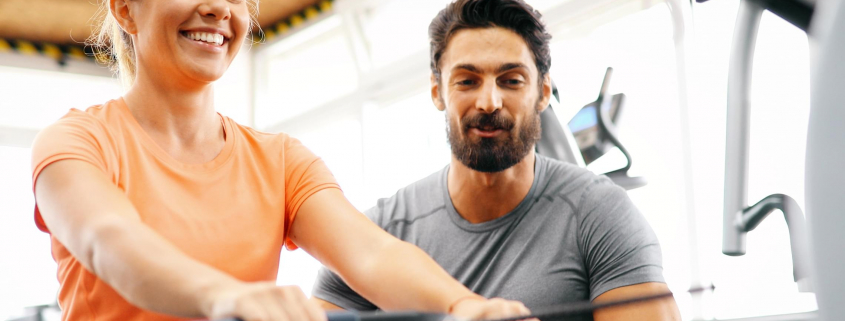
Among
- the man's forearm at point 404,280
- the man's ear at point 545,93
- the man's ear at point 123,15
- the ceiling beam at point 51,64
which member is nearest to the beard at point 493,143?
the man's ear at point 545,93

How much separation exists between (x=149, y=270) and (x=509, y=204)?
0.97 m

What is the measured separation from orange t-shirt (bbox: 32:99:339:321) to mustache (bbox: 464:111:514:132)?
0.60 m

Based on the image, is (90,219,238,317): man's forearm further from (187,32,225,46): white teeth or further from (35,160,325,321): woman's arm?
(187,32,225,46): white teeth

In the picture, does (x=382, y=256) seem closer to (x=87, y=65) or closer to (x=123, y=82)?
(x=123, y=82)

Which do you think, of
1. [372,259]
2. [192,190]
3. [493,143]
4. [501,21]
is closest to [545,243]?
[493,143]

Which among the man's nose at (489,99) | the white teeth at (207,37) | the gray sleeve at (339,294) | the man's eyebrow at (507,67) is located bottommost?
the gray sleeve at (339,294)

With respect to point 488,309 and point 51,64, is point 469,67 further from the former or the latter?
point 51,64

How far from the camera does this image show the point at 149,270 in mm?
800

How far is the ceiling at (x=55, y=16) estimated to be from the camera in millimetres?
4902

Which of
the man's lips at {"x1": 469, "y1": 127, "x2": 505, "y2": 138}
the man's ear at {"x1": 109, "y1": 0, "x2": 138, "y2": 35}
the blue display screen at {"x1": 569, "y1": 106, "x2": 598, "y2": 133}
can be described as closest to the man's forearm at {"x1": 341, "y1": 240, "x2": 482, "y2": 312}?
the man's ear at {"x1": 109, "y1": 0, "x2": 138, "y2": 35}

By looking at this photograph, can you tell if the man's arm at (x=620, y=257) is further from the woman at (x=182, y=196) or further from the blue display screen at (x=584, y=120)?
the blue display screen at (x=584, y=120)

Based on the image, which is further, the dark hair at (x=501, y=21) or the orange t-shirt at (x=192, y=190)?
the dark hair at (x=501, y=21)

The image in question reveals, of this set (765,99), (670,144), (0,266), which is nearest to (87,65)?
(0,266)

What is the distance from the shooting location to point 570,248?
153cm
